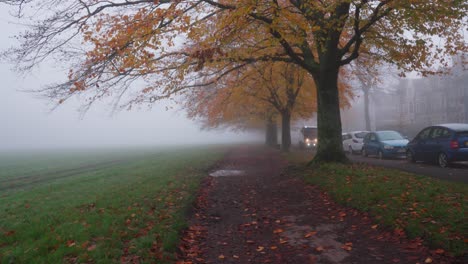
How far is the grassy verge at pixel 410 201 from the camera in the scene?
17.6ft

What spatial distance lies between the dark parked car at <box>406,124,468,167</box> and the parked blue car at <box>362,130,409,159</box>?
3.24 meters

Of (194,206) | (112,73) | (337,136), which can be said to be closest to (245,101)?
(337,136)

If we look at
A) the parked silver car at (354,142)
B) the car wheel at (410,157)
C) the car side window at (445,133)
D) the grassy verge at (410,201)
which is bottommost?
the grassy verge at (410,201)

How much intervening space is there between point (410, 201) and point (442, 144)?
320 inches

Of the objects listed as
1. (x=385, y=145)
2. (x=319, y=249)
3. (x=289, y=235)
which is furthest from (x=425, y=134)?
(x=319, y=249)

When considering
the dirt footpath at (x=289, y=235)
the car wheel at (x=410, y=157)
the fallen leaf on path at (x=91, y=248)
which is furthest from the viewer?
the car wheel at (x=410, y=157)

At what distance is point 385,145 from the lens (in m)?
19.7

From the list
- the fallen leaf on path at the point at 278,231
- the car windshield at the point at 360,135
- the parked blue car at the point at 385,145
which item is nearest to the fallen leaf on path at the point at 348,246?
the fallen leaf on path at the point at 278,231

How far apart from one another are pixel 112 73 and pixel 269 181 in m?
6.41

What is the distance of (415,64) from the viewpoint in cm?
1355

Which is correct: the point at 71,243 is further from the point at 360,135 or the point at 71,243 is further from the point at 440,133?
the point at 360,135

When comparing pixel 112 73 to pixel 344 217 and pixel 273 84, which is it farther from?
pixel 273 84

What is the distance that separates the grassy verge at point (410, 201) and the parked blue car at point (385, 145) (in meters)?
9.35

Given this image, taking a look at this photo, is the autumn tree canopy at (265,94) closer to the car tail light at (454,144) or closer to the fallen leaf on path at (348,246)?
the car tail light at (454,144)
